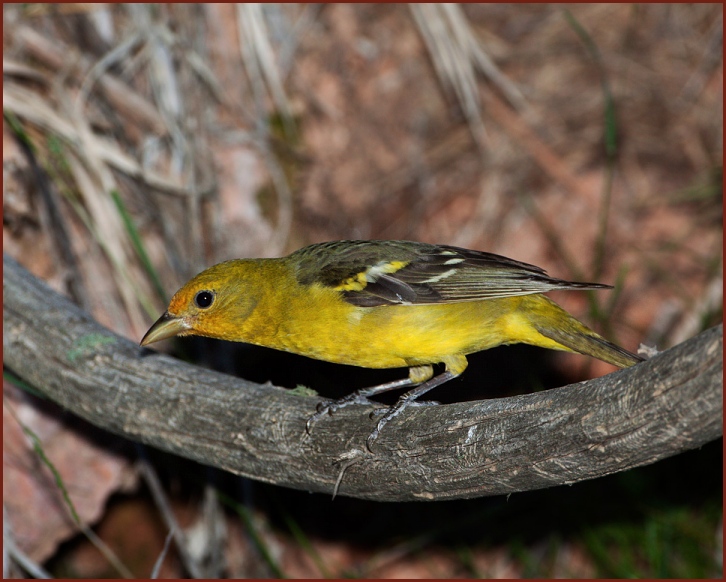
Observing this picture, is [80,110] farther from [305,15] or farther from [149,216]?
[305,15]

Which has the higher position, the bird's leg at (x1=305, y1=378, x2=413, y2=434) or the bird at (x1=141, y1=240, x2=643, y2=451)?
the bird at (x1=141, y1=240, x2=643, y2=451)

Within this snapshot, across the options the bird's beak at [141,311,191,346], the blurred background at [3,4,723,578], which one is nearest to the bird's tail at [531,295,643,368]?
the blurred background at [3,4,723,578]

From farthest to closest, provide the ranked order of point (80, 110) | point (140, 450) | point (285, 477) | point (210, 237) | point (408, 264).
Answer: point (210, 237) → point (80, 110) → point (140, 450) → point (408, 264) → point (285, 477)

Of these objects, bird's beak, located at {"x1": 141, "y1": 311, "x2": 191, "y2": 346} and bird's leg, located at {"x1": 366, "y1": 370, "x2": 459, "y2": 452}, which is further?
bird's beak, located at {"x1": 141, "y1": 311, "x2": 191, "y2": 346}

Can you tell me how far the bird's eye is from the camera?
404cm

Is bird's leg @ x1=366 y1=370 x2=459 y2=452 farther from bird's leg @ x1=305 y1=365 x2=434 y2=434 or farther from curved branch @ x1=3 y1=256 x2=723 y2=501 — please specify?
bird's leg @ x1=305 y1=365 x2=434 y2=434

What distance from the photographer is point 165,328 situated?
157 inches

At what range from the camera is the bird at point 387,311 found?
3.87 meters

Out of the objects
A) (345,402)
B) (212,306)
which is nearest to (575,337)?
(345,402)

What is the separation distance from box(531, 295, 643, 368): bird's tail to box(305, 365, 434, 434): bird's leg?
2.30ft

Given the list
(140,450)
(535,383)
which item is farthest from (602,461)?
(140,450)

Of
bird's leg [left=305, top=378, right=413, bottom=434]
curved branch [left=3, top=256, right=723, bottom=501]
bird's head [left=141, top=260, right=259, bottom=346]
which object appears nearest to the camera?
curved branch [left=3, top=256, right=723, bottom=501]

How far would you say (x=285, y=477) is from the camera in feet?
12.0

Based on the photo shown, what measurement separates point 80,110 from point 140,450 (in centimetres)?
233
